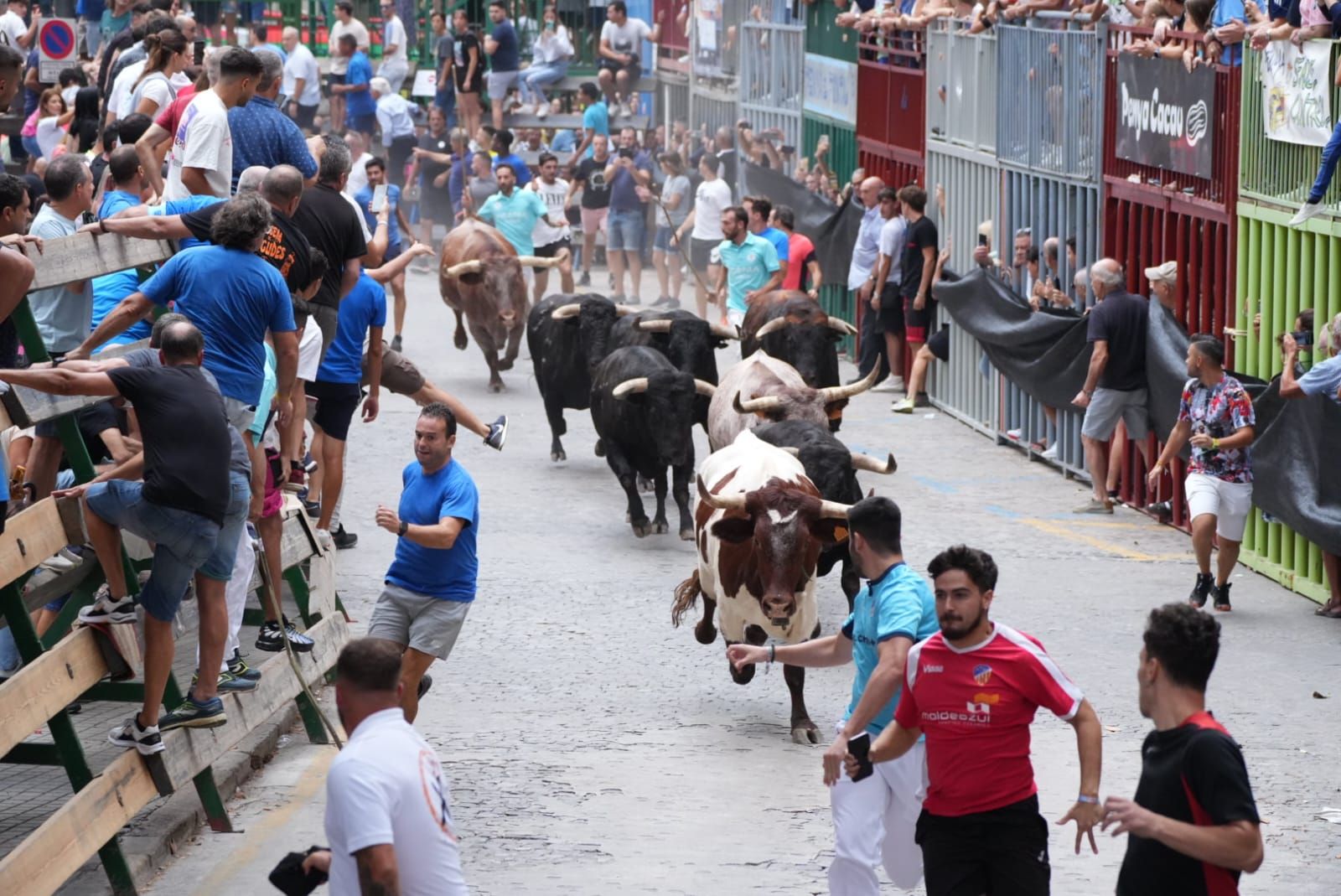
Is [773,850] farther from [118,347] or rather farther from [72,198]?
[72,198]

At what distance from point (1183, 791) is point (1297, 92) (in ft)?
30.3

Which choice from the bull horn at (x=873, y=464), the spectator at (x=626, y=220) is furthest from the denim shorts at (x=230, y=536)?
the spectator at (x=626, y=220)

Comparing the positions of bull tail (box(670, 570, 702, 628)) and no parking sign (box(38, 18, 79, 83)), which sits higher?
no parking sign (box(38, 18, 79, 83))

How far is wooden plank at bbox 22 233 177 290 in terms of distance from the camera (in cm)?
839

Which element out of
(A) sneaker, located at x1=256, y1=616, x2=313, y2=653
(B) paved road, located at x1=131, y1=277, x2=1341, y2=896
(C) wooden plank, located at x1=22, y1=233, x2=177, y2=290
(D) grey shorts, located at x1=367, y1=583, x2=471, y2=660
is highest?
(C) wooden plank, located at x1=22, y1=233, x2=177, y2=290

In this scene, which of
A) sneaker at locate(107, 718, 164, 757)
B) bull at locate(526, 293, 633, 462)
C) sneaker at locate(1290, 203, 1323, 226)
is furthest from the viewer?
bull at locate(526, 293, 633, 462)

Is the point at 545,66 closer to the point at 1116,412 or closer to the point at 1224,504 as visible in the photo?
the point at 1116,412

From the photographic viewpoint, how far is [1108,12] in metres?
17.1

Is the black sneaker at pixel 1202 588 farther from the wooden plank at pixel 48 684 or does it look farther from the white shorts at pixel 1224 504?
the wooden plank at pixel 48 684

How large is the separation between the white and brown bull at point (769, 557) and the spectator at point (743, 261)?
931cm

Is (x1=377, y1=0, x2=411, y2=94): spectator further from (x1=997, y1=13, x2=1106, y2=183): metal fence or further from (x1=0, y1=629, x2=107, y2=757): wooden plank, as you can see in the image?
(x1=0, y1=629, x2=107, y2=757): wooden plank

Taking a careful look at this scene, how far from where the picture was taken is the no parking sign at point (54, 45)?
19.7 metres

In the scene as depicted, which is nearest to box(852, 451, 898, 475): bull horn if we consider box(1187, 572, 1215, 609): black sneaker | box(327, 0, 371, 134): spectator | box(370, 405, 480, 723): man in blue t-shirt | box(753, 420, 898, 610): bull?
box(753, 420, 898, 610): bull

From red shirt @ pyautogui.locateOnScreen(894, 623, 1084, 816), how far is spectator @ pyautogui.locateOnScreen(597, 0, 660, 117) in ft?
93.1
